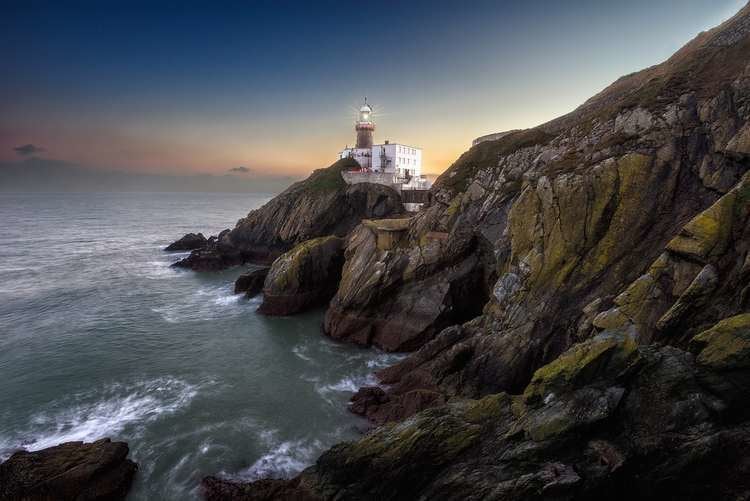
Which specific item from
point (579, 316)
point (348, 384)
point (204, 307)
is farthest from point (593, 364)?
point (204, 307)

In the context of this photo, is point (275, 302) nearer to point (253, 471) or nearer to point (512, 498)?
point (253, 471)

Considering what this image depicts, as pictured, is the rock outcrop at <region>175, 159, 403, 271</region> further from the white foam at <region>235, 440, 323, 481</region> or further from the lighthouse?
the white foam at <region>235, 440, 323, 481</region>

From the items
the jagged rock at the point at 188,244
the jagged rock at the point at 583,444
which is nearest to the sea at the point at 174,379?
the jagged rock at the point at 583,444

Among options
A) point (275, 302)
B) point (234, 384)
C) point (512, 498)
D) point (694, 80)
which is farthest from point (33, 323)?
point (694, 80)

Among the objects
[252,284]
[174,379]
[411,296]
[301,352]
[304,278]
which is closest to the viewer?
[174,379]

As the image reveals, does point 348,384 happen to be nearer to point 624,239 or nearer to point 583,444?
point 583,444

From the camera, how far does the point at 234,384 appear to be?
29156 millimetres

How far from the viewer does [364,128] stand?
320 feet

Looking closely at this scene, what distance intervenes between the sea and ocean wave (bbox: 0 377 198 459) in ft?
0.31

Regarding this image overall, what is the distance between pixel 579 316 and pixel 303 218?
54.9m

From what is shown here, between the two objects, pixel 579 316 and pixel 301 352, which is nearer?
pixel 579 316

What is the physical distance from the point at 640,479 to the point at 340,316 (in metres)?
27.2

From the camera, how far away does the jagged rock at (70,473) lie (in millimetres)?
17766

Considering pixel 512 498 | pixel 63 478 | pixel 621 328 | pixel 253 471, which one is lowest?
pixel 253 471
